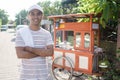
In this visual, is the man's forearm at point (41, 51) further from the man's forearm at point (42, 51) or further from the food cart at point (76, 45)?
the food cart at point (76, 45)

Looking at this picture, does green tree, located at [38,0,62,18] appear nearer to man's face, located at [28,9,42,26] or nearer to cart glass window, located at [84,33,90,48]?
cart glass window, located at [84,33,90,48]

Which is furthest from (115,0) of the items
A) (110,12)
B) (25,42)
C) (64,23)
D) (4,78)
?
(4,78)

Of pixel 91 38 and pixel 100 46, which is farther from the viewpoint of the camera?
pixel 100 46

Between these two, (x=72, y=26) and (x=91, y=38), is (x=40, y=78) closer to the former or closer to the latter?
(x=91, y=38)

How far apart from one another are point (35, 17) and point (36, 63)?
567mm

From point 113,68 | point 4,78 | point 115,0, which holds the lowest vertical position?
point 4,78

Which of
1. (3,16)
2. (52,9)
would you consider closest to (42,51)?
(52,9)

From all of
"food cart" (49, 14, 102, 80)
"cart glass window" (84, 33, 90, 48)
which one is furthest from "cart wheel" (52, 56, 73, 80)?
"cart glass window" (84, 33, 90, 48)

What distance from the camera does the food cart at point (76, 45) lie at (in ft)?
23.5

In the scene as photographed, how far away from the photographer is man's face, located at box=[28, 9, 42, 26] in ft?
11.6

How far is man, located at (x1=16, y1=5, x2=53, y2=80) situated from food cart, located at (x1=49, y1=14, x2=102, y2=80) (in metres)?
3.52

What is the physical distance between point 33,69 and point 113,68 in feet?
12.3

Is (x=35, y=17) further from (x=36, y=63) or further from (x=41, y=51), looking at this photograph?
(x=36, y=63)

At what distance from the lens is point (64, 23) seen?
8.27m
